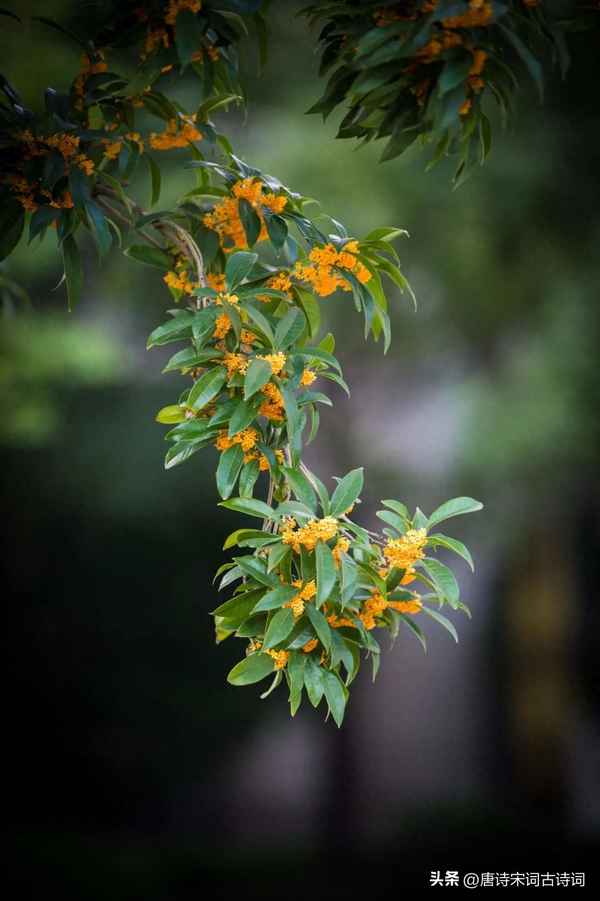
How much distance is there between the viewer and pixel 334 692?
84cm

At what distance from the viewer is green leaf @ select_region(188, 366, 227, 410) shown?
0.86 metres

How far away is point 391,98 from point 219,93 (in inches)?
9.7

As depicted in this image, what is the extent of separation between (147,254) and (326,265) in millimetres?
241

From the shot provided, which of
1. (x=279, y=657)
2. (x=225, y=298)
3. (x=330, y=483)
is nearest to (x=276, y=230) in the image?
(x=225, y=298)

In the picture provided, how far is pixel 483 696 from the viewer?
11.6 ft

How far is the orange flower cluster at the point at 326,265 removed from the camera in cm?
94

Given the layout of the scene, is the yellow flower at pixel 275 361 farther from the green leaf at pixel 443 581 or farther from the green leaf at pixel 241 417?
the green leaf at pixel 443 581

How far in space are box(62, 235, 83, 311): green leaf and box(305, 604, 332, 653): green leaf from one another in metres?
0.42

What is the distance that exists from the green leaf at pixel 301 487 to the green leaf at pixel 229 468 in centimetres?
5

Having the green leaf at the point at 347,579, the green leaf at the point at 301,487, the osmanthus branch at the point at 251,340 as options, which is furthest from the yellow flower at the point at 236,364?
the green leaf at the point at 347,579

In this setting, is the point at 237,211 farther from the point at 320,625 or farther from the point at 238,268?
the point at 320,625

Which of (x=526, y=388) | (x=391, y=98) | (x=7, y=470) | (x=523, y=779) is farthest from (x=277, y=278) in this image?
(x=523, y=779)

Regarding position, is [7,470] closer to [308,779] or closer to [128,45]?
[308,779]

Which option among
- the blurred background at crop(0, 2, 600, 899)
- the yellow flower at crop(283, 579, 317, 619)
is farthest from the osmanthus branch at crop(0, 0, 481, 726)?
the blurred background at crop(0, 2, 600, 899)
